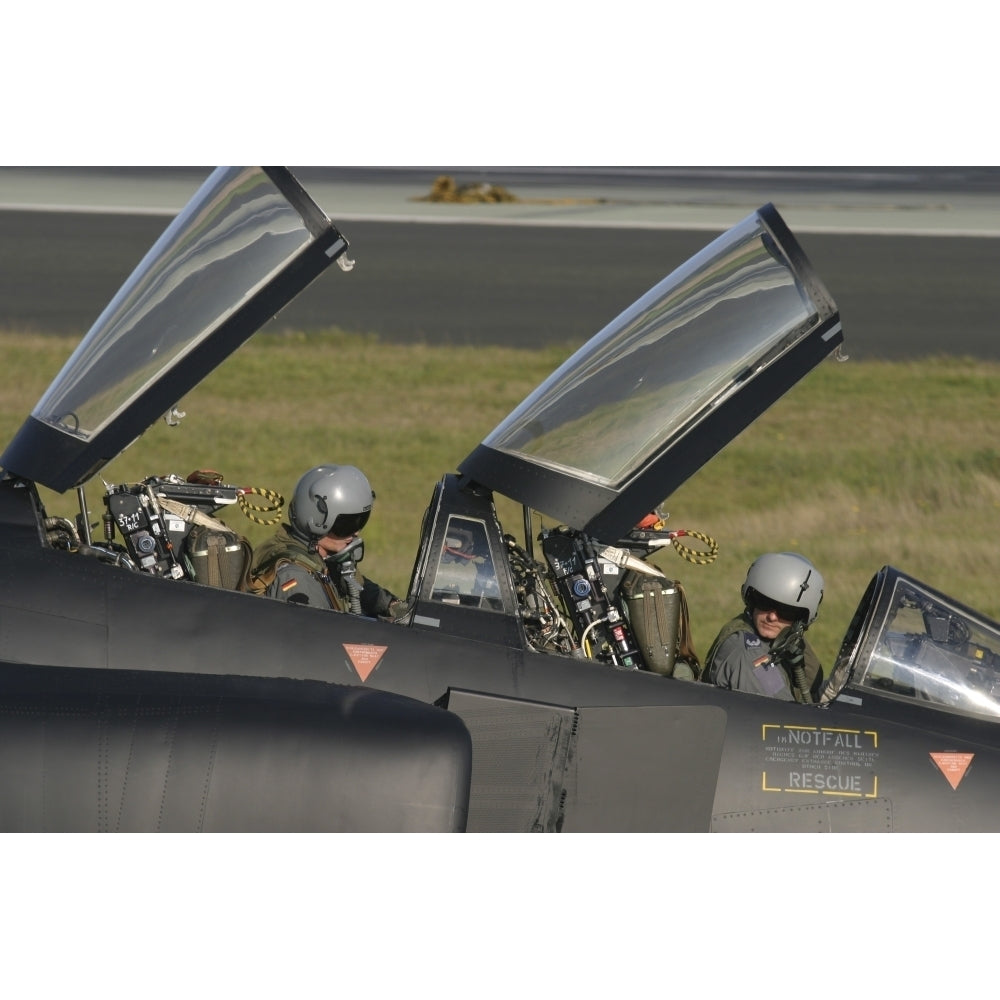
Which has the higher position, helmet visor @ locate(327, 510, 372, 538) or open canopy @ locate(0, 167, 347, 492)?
open canopy @ locate(0, 167, 347, 492)

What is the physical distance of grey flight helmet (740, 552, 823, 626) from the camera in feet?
26.0

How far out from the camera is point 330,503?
810 centimetres

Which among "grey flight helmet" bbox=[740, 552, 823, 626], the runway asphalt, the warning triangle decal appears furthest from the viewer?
the runway asphalt

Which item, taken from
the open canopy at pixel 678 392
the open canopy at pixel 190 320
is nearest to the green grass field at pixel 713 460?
the open canopy at pixel 678 392

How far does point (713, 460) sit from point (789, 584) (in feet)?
29.4

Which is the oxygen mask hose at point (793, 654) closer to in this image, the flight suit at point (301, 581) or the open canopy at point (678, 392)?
the open canopy at point (678, 392)

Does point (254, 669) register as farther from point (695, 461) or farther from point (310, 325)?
point (310, 325)

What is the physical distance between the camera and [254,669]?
24.8 ft

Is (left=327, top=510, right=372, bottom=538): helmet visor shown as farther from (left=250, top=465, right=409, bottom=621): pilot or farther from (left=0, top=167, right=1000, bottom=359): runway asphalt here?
(left=0, top=167, right=1000, bottom=359): runway asphalt

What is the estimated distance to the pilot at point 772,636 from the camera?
7.80 meters

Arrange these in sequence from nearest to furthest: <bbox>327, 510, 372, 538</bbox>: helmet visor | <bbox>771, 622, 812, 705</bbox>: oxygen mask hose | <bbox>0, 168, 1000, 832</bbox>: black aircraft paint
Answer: <bbox>0, 168, 1000, 832</bbox>: black aircraft paint → <bbox>771, 622, 812, 705</bbox>: oxygen mask hose → <bbox>327, 510, 372, 538</bbox>: helmet visor

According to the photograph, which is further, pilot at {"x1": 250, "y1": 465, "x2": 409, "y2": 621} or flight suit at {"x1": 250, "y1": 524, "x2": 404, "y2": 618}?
pilot at {"x1": 250, "y1": 465, "x2": 409, "y2": 621}

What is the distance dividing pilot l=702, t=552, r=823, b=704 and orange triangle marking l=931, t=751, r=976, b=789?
761mm

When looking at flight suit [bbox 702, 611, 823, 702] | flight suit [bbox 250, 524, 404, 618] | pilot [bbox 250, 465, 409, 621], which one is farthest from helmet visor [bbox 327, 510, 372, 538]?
flight suit [bbox 702, 611, 823, 702]
